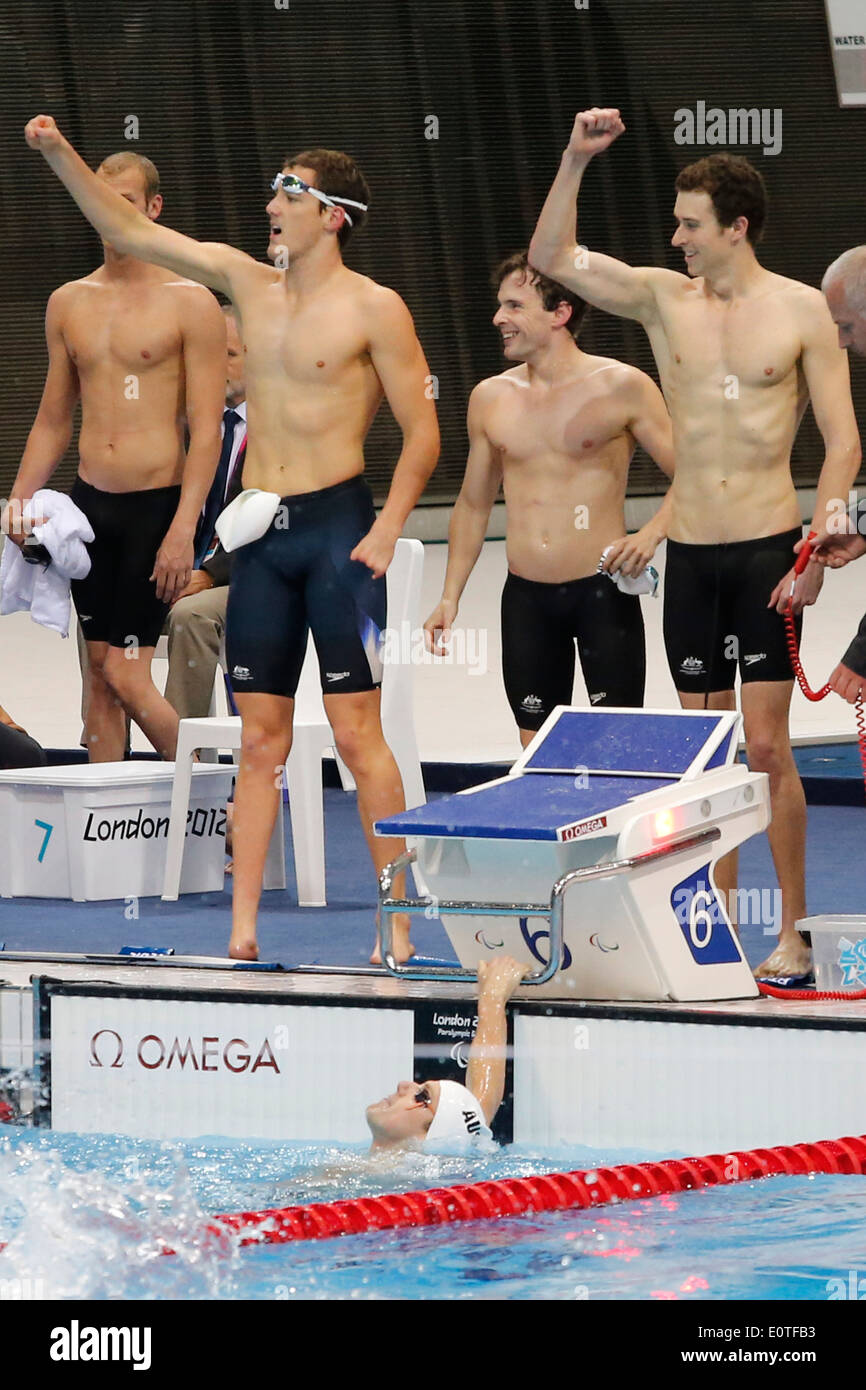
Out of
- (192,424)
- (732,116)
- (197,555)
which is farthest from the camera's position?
(732,116)

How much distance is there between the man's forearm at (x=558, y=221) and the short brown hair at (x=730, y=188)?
239 millimetres

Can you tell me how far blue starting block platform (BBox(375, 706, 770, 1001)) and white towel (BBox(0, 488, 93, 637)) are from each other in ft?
6.00

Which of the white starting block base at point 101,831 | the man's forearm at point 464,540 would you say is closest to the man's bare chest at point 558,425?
the man's forearm at point 464,540

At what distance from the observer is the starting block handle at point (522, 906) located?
3.85 m

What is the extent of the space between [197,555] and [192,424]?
2.30ft

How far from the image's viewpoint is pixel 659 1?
1584 cm

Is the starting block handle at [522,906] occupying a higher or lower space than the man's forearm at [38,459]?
lower

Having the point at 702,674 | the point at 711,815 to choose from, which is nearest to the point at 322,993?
the point at 711,815

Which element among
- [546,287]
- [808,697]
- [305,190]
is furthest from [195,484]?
[808,697]

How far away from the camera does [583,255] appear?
15.5 feet

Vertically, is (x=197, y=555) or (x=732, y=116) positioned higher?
(x=732, y=116)

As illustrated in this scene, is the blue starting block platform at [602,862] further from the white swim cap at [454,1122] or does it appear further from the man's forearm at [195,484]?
the man's forearm at [195,484]

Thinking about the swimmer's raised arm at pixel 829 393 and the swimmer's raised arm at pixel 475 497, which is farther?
the swimmer's raised arm at pixel 475 497
